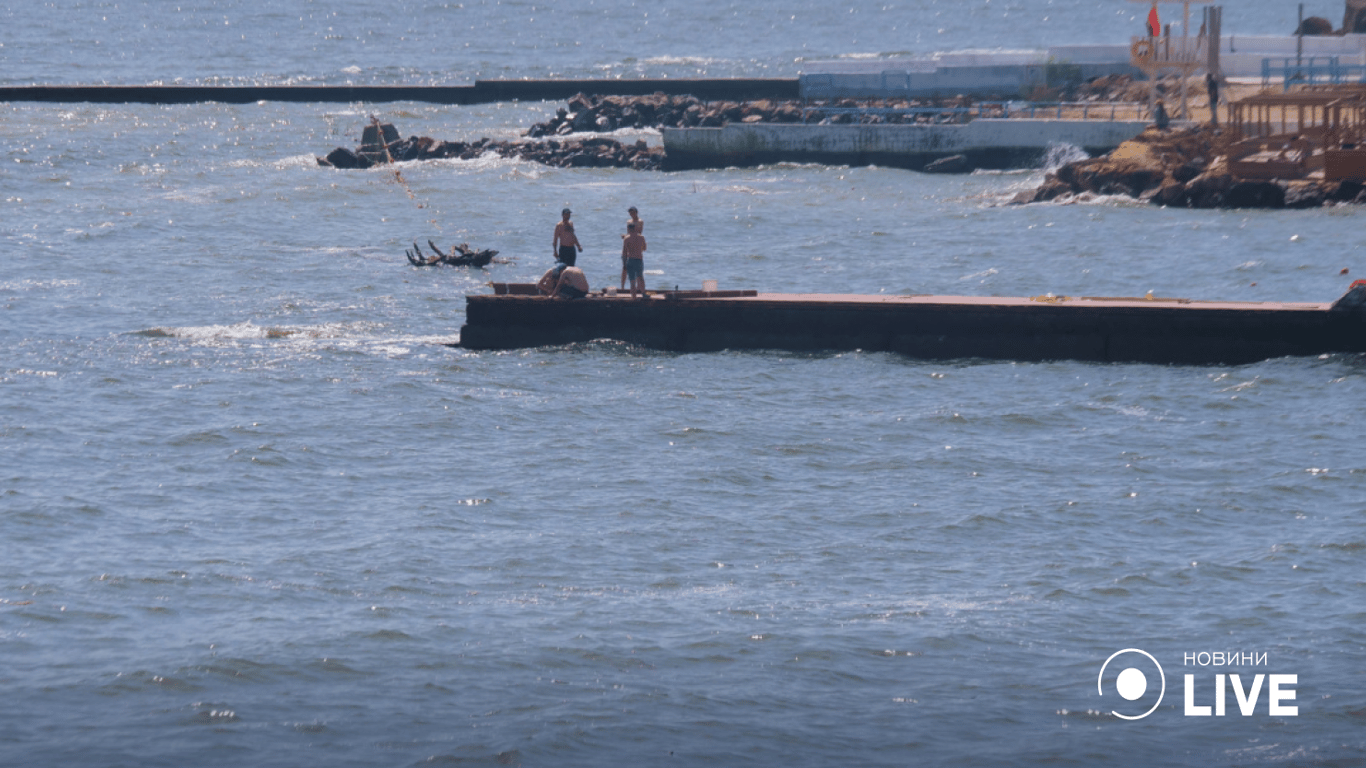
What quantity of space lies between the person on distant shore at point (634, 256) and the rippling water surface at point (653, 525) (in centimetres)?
126

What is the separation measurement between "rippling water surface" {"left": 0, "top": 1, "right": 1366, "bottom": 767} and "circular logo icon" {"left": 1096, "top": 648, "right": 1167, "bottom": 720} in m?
0.11

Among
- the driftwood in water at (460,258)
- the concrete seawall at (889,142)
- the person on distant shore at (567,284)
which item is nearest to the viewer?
the person on distant shore at (567,284)

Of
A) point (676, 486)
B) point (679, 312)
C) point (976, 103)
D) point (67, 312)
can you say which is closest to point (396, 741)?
point (676, 486)

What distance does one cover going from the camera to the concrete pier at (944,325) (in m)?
21.7

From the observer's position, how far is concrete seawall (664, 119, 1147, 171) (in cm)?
4672

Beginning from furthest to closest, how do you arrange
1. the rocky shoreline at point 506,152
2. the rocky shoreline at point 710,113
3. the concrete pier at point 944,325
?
the rocky shoreline at point 710,113, the rocky shoreline at point 506,152, the concrete pier at point 944,325

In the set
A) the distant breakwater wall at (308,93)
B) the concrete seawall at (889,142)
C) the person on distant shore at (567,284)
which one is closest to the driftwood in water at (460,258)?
the person on distant shore at (567,284)

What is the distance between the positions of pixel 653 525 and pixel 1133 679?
220 inches

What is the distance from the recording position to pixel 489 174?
51.9 metres

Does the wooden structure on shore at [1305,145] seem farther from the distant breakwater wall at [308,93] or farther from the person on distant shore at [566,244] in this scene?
the distant breakwater wall at [308,93]

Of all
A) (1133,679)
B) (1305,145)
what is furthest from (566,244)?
(1305,145)

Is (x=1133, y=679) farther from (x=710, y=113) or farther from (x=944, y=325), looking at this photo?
(x=710, y=113)

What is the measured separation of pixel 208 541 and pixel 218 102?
225 feet

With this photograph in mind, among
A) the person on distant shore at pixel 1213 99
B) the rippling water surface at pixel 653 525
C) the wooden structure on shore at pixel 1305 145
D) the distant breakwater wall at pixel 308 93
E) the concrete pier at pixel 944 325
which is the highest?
the distant breakwater wall at pixel 308 93
